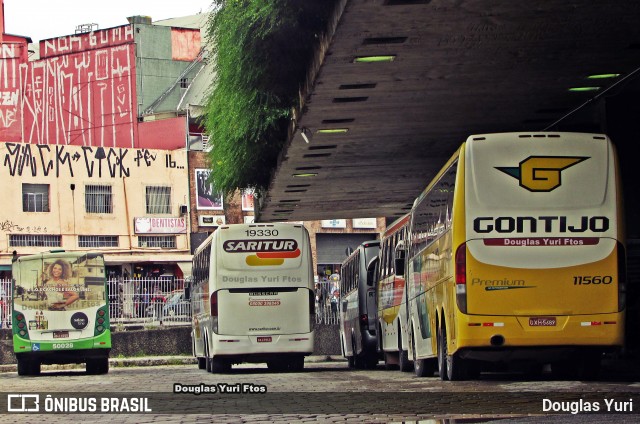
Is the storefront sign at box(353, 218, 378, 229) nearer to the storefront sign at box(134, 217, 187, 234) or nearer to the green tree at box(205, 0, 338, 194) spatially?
the storefront sign at box(134, 217, 187, 234)

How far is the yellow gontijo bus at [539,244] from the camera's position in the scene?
15.9 meters

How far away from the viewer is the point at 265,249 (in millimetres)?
26469

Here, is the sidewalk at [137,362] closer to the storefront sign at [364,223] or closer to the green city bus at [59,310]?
the green city bus at [59,310]

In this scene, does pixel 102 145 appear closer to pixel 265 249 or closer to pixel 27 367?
pixel 27 367

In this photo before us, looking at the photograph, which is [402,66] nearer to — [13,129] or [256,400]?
[256,400]

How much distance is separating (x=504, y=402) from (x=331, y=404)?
211 centimetres

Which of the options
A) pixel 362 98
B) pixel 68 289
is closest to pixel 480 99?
pixel 362 98

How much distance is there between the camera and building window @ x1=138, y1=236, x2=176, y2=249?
62719 mm

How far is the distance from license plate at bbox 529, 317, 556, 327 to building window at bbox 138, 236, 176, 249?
47989mm

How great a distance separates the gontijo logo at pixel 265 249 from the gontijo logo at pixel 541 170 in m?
10.9

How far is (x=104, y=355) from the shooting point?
28.6m

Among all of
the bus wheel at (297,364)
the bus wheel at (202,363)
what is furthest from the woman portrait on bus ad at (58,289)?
the bus wheel at (297,364)

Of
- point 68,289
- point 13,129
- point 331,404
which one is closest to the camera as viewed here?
point 331,404

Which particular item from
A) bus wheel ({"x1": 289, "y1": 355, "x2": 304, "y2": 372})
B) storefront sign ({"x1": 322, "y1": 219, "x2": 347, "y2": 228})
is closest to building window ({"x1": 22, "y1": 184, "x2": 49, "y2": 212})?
storefront sign ({"x1": 322, "y1": 219, "x2": 347, "y2": 228})
